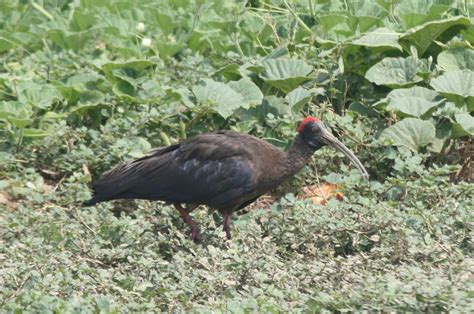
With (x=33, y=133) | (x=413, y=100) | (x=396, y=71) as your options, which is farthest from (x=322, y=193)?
(x=33, y=133)

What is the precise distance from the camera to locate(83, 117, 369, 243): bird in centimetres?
943

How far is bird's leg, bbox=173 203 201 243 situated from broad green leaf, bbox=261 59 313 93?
2.00m

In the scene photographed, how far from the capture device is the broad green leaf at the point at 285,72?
11.3 m

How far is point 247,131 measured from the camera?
11.1 m

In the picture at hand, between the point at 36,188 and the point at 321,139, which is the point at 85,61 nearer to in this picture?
the point at 36,188

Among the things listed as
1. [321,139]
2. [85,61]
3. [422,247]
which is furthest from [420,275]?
[85,61]

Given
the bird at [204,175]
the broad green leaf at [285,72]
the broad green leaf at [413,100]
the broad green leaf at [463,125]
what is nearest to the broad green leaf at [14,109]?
the bird at [204,175]

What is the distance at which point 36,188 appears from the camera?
10.4 metres

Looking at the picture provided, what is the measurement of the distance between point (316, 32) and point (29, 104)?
8.92 ft

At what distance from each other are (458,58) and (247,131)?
193 centimetres

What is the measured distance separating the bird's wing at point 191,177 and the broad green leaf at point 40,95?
5.48ft

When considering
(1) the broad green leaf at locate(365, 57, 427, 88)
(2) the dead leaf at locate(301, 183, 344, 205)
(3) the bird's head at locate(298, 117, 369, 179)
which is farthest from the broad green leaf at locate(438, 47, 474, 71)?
(3) the bird's head at locate(298, 117, 369, 179)

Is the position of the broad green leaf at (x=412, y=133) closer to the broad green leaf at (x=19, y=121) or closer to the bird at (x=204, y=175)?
the bird at (x=204, y=175)

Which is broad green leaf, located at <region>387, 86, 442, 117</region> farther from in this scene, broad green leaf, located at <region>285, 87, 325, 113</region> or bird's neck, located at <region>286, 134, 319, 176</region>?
bird's neck, located at <region>286, 134, 319, 176</region>
